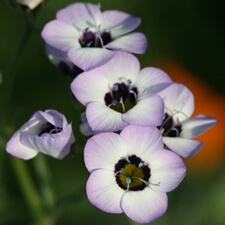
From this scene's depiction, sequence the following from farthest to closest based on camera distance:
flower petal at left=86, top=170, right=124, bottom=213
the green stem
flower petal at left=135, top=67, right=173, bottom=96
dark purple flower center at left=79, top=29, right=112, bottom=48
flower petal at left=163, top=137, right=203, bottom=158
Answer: the green stem < dark purple flower center at left=79, top=29, right=112, bottom=48 < flower petal at left=135, top=67, right=173, bottom=96 < flower petal at left=163, top=137, right=203, bottom=158 < flower petal at left=86, top=170, right=124, bottom=213

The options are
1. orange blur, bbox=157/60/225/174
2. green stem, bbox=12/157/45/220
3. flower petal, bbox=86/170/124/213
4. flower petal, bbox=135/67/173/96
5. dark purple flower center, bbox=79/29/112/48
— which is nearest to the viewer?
flower petal, bbox=86/170/124/213

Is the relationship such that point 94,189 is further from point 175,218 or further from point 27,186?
point 175,218

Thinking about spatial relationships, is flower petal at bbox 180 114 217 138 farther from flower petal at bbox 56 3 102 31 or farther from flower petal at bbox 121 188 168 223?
flower petal at bbox 56 3 102 31

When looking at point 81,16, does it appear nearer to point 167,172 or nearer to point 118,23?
point 118,23

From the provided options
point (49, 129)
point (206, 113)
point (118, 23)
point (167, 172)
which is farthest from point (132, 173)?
point (206, 113)

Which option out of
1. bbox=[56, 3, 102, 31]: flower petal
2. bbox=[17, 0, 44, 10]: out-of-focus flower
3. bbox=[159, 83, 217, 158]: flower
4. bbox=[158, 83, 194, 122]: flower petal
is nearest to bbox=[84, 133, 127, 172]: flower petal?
bbox=[159, 83, 217, 158]: flower

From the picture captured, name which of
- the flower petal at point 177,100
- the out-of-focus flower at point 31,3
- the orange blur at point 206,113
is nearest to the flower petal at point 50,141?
the flower petal at point 177,100

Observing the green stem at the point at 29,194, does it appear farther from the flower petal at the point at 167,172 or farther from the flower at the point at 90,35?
the flower petal at the point at 167,172
